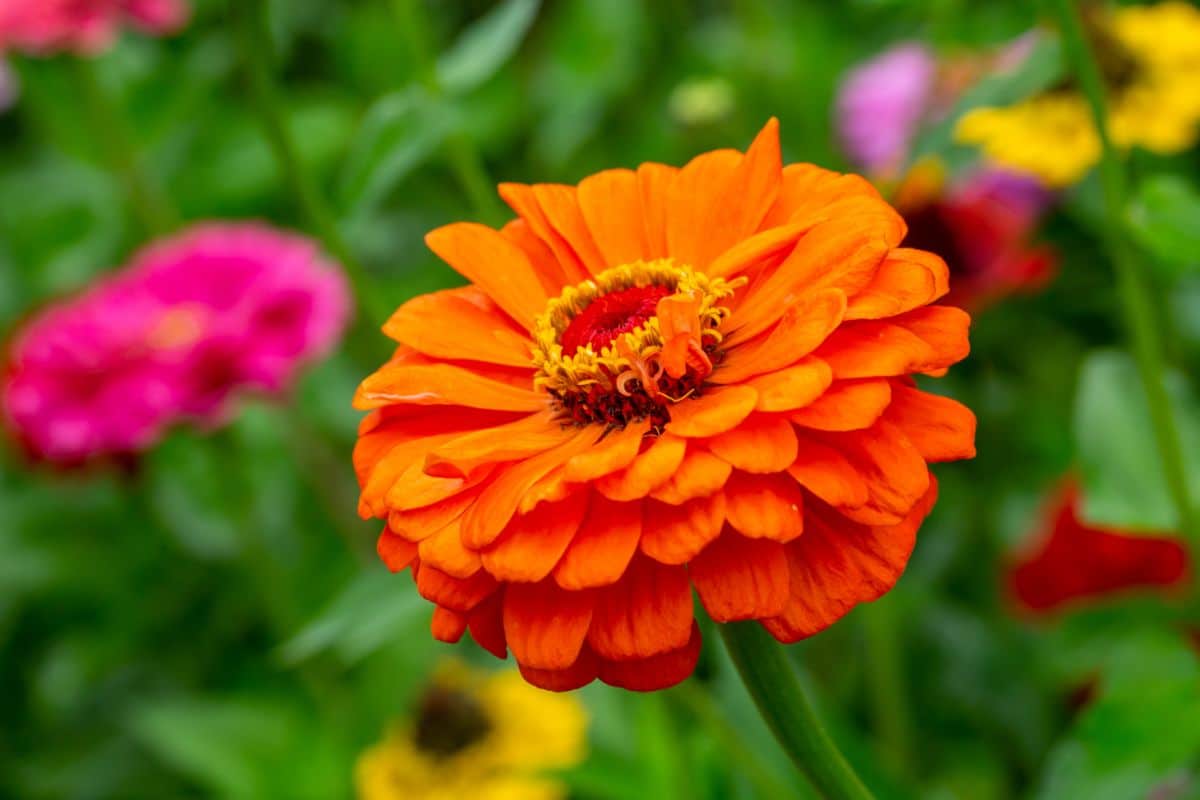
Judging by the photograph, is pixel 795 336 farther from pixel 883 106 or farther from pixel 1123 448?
pixel 883 106

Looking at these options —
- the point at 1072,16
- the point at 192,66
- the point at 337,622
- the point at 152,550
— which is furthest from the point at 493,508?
the point at 192,66

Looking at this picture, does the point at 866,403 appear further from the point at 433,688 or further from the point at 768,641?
the point at 433,688

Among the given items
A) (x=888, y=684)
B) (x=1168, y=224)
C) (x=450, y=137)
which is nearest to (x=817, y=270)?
(x=1168, y=224)

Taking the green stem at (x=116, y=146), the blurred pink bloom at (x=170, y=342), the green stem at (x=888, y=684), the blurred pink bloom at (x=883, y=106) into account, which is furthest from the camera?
the green stem at (x=116, y=146)

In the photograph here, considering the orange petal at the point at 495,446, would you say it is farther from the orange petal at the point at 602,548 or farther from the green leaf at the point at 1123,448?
the green leaf at the point at 1123,448

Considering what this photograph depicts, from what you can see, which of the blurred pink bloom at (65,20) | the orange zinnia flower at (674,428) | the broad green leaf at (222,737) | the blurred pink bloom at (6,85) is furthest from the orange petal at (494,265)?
the blurred pink bloom at (6,85)
